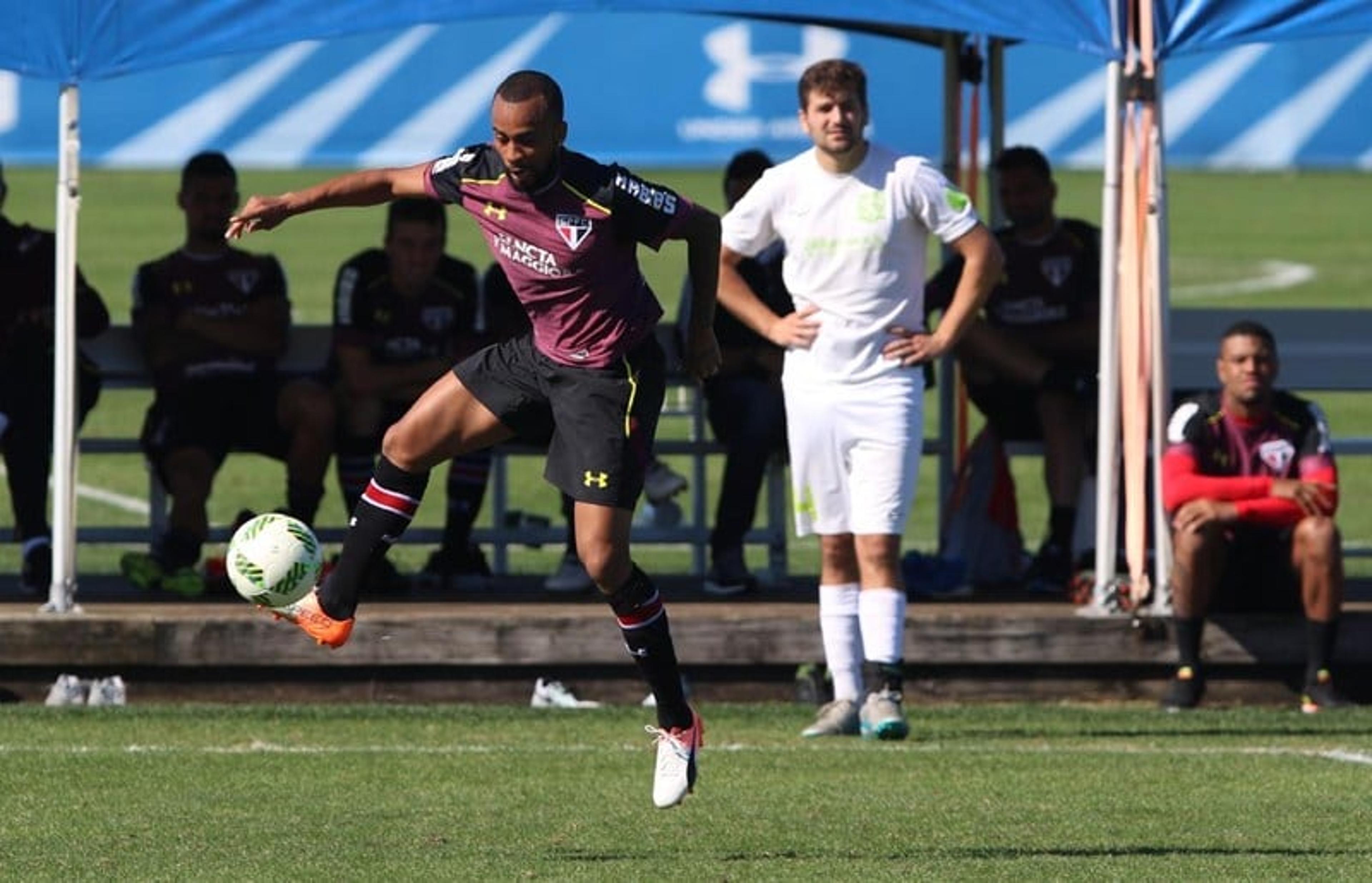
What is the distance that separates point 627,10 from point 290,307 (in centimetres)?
264

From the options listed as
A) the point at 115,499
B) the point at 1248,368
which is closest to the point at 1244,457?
the point at 1248,368

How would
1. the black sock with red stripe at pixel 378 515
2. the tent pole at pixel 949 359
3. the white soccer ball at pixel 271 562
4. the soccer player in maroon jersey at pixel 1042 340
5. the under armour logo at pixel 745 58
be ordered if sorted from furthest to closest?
the under armour logo at pixel 745 58 < the tent pole at pixel 949 359 < the soccer player in maroon jersey at pixel 1042 340 < the black sock with red stripe at pixel 378 515 < the white soccer ball at pixel 271 562

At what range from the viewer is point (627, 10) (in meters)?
10.4

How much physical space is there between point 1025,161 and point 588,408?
4.61 metres

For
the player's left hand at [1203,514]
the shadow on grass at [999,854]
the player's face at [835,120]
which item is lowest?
the shadow on grass at [999,854]

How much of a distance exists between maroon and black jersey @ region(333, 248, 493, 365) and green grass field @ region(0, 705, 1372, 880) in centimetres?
170

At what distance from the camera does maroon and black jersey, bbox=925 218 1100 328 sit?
12.3 metres

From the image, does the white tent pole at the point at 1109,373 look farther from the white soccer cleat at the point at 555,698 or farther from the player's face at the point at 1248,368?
the white soccer cleat at the point at 555,698

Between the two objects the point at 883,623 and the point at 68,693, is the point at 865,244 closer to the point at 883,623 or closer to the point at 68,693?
the point at 883,623

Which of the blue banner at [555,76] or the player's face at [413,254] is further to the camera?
the blue banner at [555,76]

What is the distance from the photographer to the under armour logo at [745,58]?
15.4 meters

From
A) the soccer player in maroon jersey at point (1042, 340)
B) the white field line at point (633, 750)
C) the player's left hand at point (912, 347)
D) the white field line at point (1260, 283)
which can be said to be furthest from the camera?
the white field line at point (1260, 283)

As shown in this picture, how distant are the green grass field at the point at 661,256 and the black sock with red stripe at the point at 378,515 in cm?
611

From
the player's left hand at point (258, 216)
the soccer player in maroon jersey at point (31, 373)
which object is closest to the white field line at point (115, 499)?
the soccer player in maroon jersey at point (31, 373)
